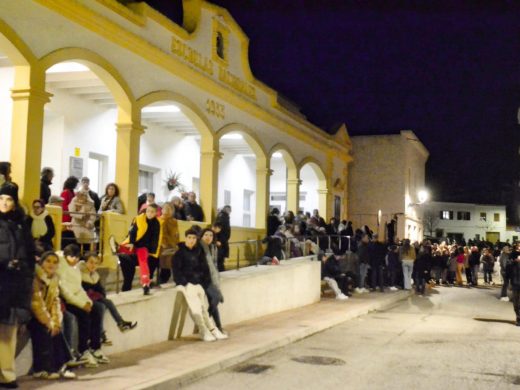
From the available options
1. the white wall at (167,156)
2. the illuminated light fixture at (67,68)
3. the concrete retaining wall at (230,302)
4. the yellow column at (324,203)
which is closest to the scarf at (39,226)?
the concrete retaining wall at (230,302)

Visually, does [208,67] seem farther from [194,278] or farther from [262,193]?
[194,278]

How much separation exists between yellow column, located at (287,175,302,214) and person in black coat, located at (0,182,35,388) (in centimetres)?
1653

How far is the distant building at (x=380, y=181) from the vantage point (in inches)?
1281

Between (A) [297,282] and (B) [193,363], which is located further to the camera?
(A) [297,282]

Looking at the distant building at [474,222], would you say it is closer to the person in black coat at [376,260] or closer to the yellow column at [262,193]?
the person in black coat at [376,260]

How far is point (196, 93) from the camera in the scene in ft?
53.3

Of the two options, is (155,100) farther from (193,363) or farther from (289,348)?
(193,363)

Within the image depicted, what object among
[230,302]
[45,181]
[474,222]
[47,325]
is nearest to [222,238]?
[230,302]

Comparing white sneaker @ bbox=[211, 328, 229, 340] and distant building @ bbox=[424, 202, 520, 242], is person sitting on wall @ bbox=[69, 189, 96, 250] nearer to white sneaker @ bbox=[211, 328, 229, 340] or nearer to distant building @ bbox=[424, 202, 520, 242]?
white sneaker @ bbox=[211, 328, 229, 340]

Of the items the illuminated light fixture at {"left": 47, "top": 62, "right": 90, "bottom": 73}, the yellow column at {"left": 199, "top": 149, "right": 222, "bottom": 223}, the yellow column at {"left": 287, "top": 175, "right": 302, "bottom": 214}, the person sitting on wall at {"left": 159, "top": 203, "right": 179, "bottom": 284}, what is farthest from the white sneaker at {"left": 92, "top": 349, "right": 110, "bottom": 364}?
the yellow column at {"left": 287, "top": 175, "right": 302, "bottom": 214}

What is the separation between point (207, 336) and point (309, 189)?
58.1ft

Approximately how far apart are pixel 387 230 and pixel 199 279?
66.7 ft

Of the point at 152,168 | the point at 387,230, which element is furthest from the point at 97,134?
the point at 387,230

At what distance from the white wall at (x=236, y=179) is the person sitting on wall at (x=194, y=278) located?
13.0m
